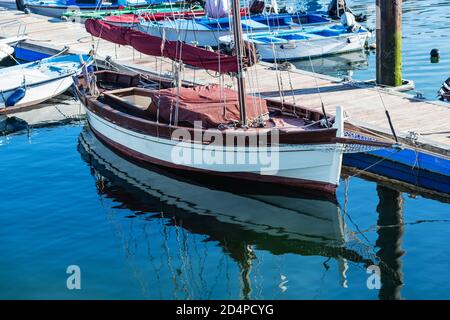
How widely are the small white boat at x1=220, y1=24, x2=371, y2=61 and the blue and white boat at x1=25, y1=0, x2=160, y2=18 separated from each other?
45.1 feet

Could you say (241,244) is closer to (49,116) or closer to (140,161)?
(140,161)

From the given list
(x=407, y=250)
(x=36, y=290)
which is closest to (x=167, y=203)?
(x=36, y=290)

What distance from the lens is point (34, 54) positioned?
112ft

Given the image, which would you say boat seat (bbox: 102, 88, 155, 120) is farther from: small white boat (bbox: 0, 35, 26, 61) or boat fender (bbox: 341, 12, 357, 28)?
boat fender (bbox: 341, 12, 357, 28)

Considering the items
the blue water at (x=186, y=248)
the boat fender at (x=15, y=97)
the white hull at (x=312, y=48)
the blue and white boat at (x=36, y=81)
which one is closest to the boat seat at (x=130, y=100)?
the blue water at (x=186, y=248)

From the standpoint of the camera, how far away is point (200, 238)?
16.3 m

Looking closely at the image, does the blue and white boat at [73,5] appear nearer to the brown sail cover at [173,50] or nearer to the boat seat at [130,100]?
the brown sail cover at [173,50]

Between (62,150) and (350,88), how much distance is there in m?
9.76

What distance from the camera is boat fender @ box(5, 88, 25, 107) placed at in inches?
1029

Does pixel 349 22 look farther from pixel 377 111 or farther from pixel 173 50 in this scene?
pixel 173 50

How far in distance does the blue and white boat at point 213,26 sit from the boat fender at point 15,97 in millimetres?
11087

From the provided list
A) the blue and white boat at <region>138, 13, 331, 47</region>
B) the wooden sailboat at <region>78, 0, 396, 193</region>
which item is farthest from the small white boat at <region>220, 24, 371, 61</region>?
the wooden sailboat at <region>78, 0, 396, 193</region>
